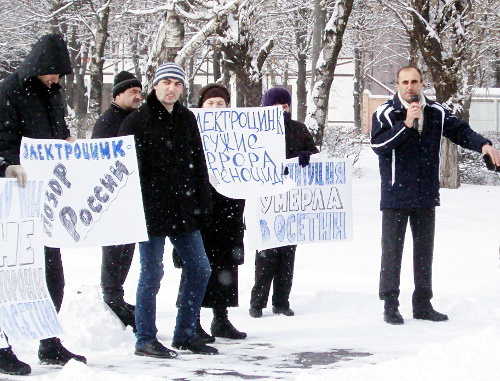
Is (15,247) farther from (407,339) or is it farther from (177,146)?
(407,339)

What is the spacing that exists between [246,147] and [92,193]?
173 cm

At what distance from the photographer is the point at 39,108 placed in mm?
6055

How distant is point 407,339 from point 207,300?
141 centimetres

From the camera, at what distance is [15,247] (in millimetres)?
5875

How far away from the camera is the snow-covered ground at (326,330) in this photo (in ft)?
17.1

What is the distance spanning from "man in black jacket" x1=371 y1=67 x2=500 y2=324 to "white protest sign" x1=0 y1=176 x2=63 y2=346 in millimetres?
2830

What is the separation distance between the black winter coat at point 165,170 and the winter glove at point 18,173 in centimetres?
78

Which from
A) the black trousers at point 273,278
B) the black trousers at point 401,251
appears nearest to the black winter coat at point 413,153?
the black trousers at point 401,251

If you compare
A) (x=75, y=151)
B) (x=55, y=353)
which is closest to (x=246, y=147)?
(x=75, y=151)

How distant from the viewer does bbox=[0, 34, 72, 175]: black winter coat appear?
5902mm

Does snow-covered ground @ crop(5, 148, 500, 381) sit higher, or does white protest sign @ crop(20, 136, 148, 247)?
white protest sign @ crop(20, 136, 148, 247)

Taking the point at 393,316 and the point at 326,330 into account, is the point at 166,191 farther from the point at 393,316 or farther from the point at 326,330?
the point at 393,316

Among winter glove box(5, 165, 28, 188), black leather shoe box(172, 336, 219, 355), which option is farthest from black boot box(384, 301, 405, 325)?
winter glove box(5, 165, 28, 188)

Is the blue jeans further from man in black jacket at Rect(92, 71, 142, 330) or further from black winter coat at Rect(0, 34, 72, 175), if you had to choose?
black winter coat at Rect(0, 34, 72, 175)
